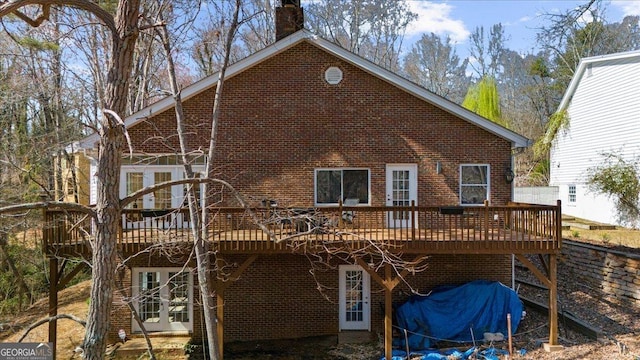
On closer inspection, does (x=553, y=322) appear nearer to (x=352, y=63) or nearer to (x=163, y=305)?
(x=352, y=63)

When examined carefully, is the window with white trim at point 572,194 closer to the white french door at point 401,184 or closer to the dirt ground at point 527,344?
the dirt ground at point 527,344

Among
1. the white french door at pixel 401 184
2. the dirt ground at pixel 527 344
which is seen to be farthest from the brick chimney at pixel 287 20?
the dirt ground at pixel 527 344

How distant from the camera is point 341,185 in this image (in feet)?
43.4

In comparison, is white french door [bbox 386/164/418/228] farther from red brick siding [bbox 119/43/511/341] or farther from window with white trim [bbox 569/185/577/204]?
window with white trim [bbox 569/185/577/204]

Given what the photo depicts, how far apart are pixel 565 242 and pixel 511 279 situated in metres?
5.46

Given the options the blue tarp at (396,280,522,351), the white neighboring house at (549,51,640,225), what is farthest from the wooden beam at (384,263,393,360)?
the white neighboring house at (549,51,640,225)

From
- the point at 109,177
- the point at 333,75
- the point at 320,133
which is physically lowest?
the point at 109,177

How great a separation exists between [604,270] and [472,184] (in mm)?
5127

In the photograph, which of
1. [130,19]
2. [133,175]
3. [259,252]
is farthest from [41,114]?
[130,19]

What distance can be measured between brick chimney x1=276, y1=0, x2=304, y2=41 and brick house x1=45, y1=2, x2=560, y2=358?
478 mm

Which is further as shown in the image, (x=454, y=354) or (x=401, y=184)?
(x=401, y=184)

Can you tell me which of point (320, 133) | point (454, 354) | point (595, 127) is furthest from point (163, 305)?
point (595, 127)

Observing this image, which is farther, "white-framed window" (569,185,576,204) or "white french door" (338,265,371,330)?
"white-framed window" (569,185,576,204)

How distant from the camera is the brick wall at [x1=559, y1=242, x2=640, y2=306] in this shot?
42.8ft
